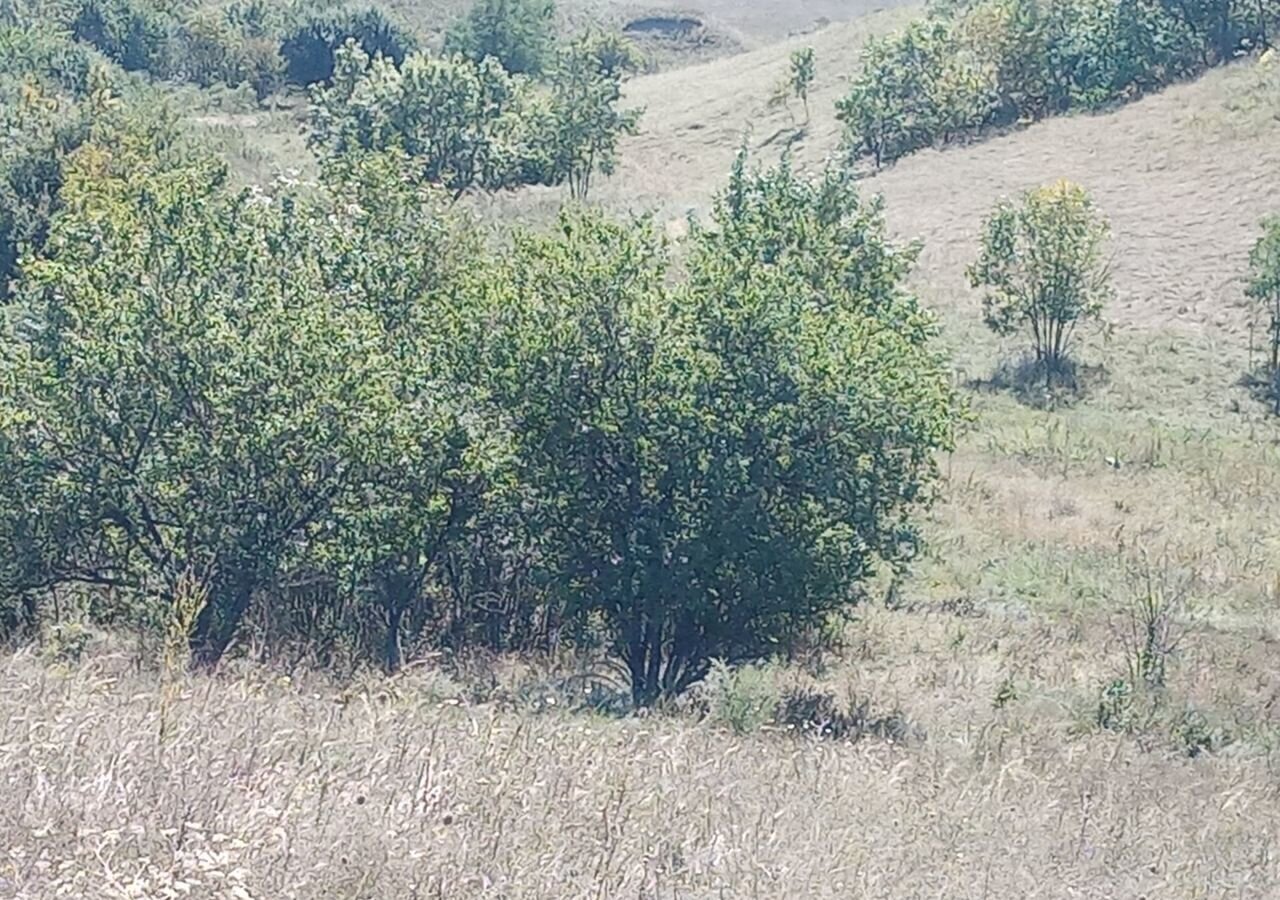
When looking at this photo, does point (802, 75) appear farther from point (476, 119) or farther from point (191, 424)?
point (191, 424)

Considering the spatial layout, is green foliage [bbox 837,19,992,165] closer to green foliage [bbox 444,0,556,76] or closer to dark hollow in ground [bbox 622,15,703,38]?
green foliage [bbox 444,0,556,76]

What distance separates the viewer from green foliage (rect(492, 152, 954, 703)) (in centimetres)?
1135

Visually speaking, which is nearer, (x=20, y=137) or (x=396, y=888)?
(x=396, y=888)

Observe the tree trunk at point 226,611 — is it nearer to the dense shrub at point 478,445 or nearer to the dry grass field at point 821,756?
the dense shrub at point 478,445

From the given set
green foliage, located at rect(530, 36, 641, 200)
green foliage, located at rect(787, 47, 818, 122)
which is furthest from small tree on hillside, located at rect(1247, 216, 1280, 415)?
green foliage, located at rect(787, 47, 818, 122)

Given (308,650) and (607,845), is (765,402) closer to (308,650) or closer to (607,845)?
(308,650)

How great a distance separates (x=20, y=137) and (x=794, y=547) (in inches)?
1032

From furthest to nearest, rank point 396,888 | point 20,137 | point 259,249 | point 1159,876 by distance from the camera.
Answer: point 20,137 → point 259,249 → point 1159,876 → point 396,888

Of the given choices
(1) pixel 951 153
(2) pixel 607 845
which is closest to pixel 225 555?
(2) pixel 607 845

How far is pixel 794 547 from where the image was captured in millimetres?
11398

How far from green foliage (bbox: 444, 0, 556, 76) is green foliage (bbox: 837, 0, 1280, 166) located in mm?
23621

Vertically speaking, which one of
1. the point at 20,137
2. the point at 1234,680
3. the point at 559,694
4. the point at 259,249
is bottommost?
the point at 1234,680

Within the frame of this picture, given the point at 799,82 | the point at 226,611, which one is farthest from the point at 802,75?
the point at 226,611

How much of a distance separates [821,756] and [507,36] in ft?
226
